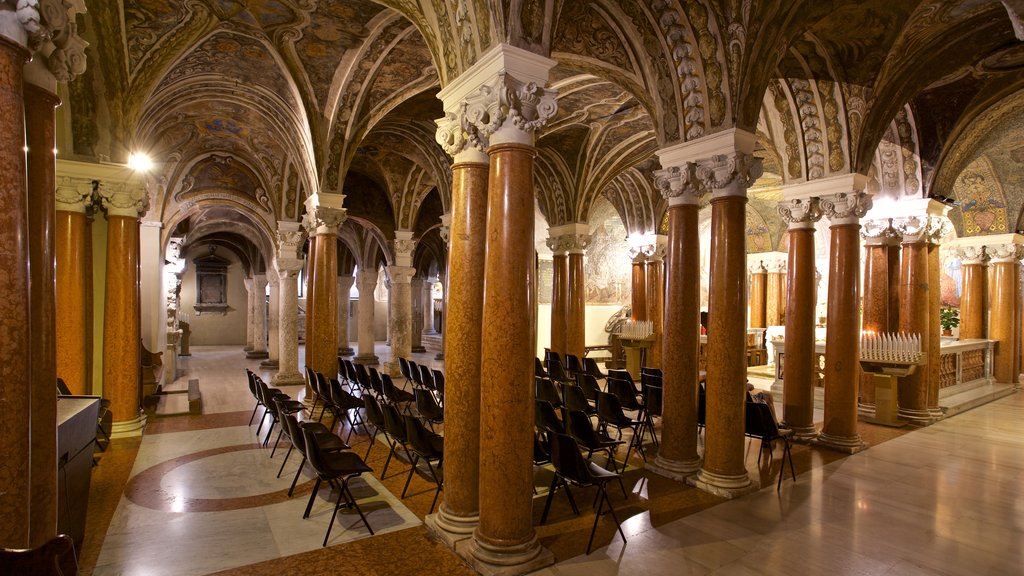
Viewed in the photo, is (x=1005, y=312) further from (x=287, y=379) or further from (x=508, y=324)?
(x=287, y=379)

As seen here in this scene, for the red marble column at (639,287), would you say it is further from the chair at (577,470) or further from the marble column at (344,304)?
the marble column at (344,304)

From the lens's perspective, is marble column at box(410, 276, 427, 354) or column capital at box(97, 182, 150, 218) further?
marble column at box(410, 276, 427, 354)

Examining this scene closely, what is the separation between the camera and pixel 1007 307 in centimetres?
1452

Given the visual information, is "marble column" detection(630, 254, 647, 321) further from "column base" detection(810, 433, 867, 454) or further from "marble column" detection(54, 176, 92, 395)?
"marble column" detection(54, 176, 92, 395)

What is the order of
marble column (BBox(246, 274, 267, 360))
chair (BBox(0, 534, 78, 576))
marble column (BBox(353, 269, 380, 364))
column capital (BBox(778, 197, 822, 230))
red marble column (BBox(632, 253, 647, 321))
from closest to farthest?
chair (BBox(0, 534, 78, 576)) < column capital (BBox(778, 197, 822, 230)) < red marble column (BBox(632, 253, 647, 321)) < marble column (BBox(353, 269, 380, 364)) < marble column (BBox(246, 274, 267, 360))

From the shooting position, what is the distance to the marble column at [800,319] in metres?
8.22

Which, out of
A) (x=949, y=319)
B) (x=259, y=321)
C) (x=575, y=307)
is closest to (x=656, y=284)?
(x=575, y=307)

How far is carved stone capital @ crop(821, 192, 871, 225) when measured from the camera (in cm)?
818

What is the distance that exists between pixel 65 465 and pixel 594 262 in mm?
17468

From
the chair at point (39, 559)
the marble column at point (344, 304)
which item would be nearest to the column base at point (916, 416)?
the chair at point (39, 559)

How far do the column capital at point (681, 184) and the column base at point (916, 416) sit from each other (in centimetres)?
662

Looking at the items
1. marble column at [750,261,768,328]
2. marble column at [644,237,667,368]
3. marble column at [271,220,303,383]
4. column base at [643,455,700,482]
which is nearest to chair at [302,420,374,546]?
column base at [643,455,700,482]

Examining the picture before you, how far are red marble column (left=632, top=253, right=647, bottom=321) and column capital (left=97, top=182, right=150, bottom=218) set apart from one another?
13.2 m

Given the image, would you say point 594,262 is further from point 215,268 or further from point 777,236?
point 215,268
